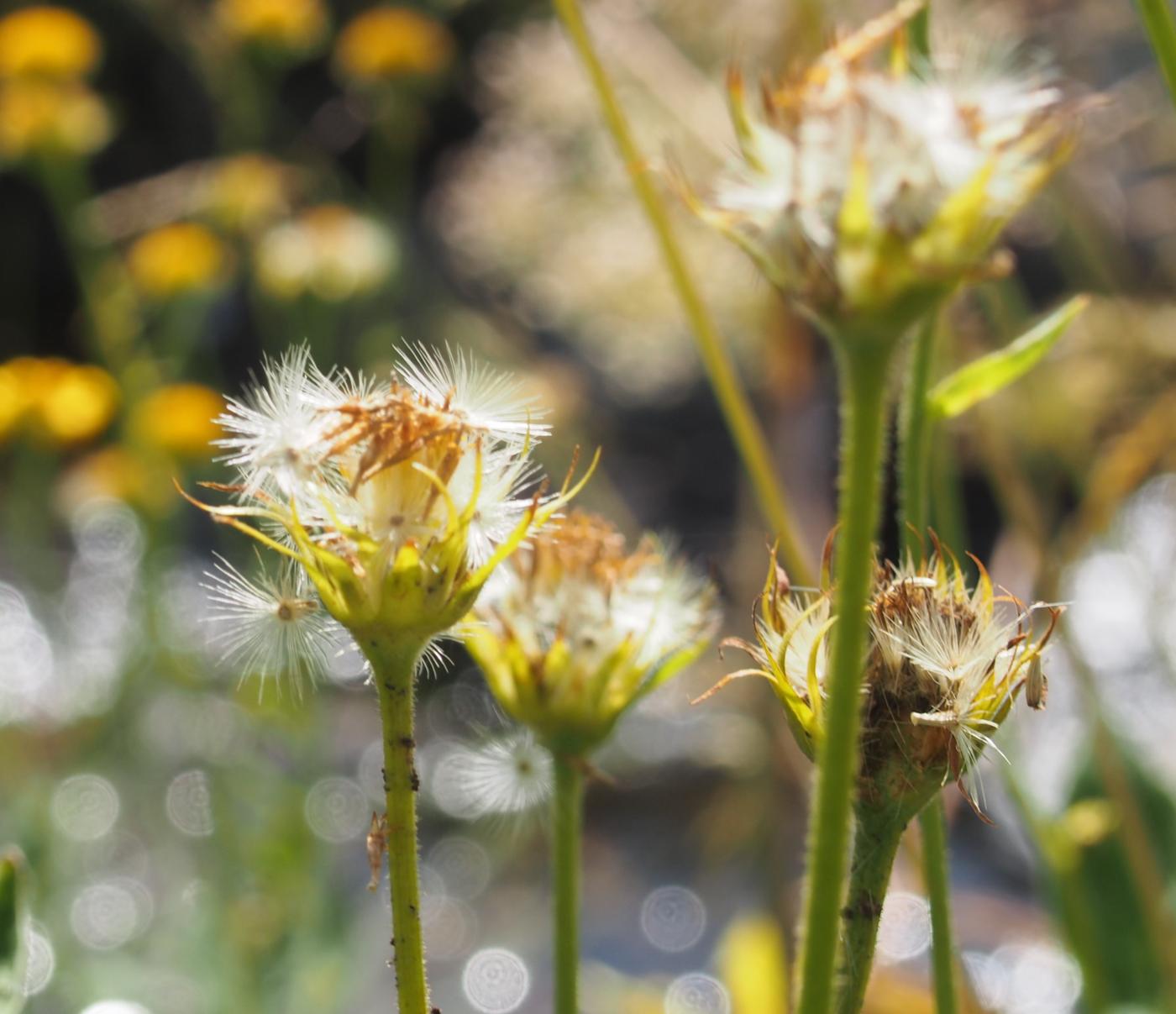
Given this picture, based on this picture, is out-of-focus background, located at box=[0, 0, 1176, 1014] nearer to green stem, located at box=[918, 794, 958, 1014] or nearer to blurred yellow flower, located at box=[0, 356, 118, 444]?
blurred yellow flower, located at box=[0, 356, 118, 444]

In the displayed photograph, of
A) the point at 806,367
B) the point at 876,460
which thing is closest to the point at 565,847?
the point at 876,460

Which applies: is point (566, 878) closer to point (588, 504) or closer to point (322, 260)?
point (322, 260)

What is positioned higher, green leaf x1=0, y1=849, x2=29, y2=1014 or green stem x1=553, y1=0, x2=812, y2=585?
green stem x1=553, y1=0, x2=812, y2=585

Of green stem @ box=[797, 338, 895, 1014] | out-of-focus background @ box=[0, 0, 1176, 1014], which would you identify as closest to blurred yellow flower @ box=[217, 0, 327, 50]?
out-of-focus background @ box=[0, 0, 1176, 1014]

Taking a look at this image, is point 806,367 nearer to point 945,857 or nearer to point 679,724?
point 945,857

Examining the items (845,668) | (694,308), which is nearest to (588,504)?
(694,308)

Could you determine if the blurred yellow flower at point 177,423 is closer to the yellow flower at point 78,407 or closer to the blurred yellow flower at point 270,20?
the yellow flower at point 78,407
